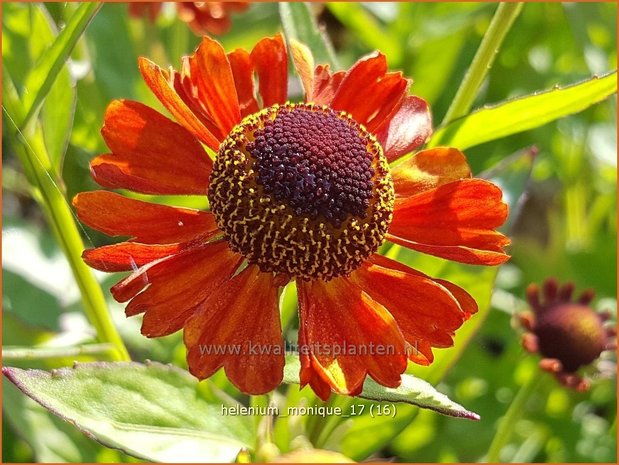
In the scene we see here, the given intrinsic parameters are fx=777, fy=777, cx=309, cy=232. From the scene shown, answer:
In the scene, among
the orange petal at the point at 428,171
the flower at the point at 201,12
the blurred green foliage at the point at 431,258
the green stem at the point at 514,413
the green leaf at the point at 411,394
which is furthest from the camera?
the flower at the point at 201,12

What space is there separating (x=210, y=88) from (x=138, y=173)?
0.11 meters

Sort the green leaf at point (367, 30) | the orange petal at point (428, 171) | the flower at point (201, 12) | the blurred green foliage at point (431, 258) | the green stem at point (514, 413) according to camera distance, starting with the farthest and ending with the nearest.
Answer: the green leaf at point (367, 30)
the flower at point (201, 12)
the green stem at point (514, 413)
the blurred green foliage at point (431, 258)
the orange petal at point (428, 171)

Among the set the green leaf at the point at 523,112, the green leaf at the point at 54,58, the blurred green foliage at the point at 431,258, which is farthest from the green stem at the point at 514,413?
the green leaf at the point at 54,58

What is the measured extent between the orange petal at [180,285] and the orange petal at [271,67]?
0.19 meters

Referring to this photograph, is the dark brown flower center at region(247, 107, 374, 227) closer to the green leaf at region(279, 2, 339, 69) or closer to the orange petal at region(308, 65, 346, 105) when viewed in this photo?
the orange petal at region(308, 65, 346, 105)

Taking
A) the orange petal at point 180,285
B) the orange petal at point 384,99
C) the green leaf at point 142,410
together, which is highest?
the orange petal at point 384,99

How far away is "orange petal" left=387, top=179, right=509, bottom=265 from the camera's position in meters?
0.76

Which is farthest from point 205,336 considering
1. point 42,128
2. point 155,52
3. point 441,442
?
point 155,52

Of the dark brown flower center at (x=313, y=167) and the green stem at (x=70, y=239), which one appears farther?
the green stem at (x=70, y=239)

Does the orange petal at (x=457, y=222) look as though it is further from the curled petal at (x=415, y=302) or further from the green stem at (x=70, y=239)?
the green stem at (x=70, y=239)

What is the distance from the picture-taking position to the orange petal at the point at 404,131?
33.7 inches

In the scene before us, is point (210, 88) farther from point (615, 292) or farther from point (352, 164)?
point (615, 292)

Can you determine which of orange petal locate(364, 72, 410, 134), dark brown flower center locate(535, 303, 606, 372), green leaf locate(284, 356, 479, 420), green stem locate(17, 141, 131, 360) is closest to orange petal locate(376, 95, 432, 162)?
orange petal locate(364, 72, 410, 134)

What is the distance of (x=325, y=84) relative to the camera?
34.3 inches
